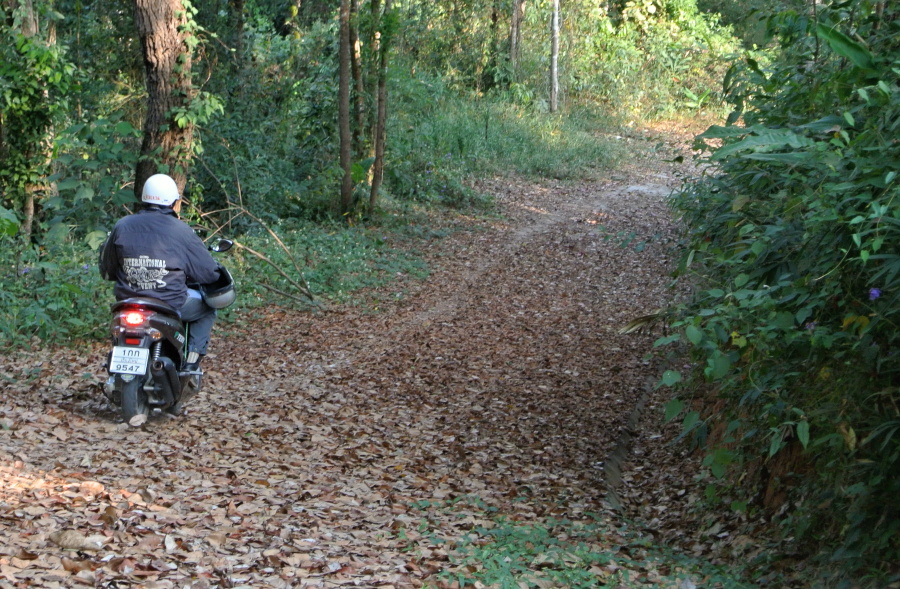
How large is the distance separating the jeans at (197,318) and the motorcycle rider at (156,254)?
0.06 feet

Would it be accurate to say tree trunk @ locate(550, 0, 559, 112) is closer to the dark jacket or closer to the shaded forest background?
the shaded forest background

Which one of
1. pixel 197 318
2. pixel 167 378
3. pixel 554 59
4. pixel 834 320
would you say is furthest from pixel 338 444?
pixel 554 59

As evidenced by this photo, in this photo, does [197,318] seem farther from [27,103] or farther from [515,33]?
[515,33]

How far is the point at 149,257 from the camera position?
624 centimetres

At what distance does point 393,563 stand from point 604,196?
15.8m

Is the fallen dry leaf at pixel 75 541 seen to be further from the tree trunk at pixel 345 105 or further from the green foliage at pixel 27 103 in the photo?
the tree trunk at pixel 345 105

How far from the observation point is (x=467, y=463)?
639cm

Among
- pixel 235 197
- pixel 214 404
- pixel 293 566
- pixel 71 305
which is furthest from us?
pixel 235 197

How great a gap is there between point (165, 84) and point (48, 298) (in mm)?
3124

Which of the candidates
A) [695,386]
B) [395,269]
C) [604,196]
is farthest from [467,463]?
[604,196]

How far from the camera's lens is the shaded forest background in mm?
4133

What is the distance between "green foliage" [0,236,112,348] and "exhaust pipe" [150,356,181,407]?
2325 mm

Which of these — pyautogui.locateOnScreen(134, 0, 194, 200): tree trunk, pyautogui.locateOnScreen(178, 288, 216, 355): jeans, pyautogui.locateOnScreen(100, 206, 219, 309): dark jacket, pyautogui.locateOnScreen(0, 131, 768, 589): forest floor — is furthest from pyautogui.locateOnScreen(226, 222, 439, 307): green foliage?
pyautogui.locateOnScreen(100, 206, 219, 309): dark jacket

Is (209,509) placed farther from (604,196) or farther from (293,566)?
(604,196)
